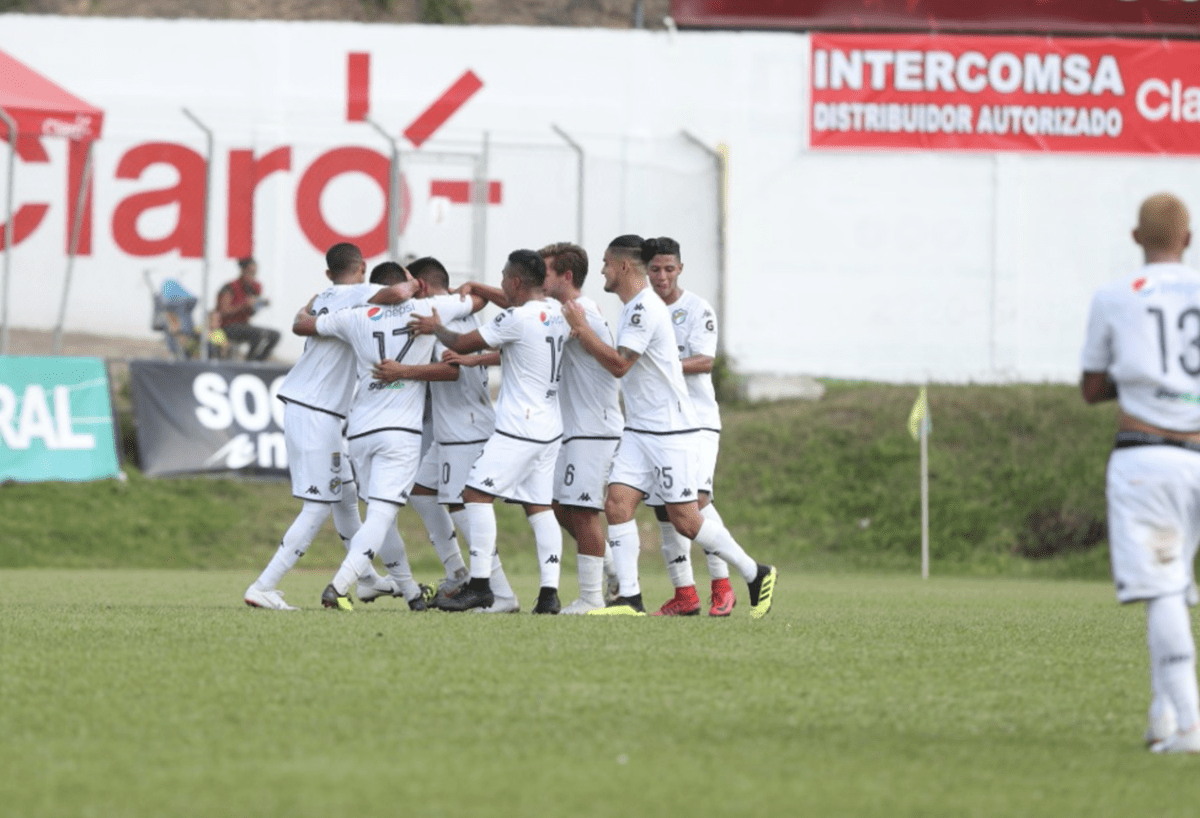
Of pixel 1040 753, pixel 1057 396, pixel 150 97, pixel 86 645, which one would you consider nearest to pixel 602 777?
pixel 1040 753

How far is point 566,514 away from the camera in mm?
11633

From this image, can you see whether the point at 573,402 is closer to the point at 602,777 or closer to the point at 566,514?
the point at 566,514

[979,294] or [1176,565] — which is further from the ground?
[979,294]

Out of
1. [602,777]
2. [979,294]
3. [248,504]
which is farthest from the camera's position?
[979,294]

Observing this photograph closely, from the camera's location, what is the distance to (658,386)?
10914 millimetres

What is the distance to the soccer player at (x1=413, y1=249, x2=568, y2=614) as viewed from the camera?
10.8 metres

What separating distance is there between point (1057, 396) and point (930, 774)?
21.8 meters

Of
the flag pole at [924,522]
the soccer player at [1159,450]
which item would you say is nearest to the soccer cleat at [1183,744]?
the soccer player at [1159,450]

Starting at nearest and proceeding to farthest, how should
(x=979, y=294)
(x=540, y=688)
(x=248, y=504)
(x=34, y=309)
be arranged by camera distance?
1. (x=540, y=688)
2. (x=248, y=504)
3. (x=34, y=309)
4. (x=979, y=294)

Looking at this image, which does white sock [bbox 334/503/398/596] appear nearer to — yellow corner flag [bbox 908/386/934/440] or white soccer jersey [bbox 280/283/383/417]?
white soccer jersey [bbox 280/283/383/417]

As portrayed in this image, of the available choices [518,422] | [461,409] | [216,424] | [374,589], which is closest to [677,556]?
[518,422]

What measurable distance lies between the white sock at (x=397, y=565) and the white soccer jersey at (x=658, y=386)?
194cm

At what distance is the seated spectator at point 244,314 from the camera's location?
23328 mm

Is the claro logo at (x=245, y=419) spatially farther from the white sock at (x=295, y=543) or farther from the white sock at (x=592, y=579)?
the white sock at (x=592, y=579)
